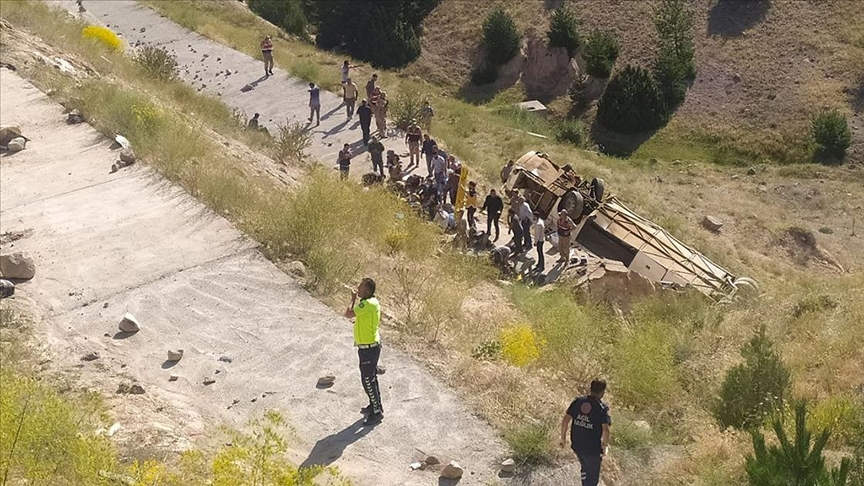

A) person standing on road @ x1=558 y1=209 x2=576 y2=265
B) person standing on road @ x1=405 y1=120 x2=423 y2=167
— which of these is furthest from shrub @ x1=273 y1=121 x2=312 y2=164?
person standing on road @ x1=558 y1=209 x2=576 y2=265

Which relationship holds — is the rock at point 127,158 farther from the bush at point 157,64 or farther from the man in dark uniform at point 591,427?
the man in dark uniform at point 591,427

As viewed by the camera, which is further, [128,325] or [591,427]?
[128,325]

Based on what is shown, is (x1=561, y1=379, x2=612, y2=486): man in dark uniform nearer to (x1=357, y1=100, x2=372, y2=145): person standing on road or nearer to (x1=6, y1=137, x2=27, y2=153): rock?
(x1=6, y1=137, x2=27, y2=153): rock

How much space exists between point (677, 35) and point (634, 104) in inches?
175

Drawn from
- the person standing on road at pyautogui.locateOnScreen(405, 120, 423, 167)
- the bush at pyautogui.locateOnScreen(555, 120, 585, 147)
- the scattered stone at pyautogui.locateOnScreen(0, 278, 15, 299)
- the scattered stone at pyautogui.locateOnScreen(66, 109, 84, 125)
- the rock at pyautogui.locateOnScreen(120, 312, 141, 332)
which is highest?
the rock at pyautogui.locateOnScreen(120, 312, 141, 332)

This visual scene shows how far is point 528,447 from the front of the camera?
8.00 metres

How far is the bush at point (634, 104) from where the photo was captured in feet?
94.3

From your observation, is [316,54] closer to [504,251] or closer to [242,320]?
[504,251]

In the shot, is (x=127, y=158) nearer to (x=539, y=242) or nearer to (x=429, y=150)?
(x=429, y=150)

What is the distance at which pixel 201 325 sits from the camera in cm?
1041

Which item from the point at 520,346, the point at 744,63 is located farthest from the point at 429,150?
the point at 744,63

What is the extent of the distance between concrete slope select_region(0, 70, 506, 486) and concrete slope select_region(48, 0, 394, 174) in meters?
7.16

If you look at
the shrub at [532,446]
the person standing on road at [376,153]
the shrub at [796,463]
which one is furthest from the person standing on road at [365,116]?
the shrub at [796,463]

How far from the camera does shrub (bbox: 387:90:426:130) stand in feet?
74.7
